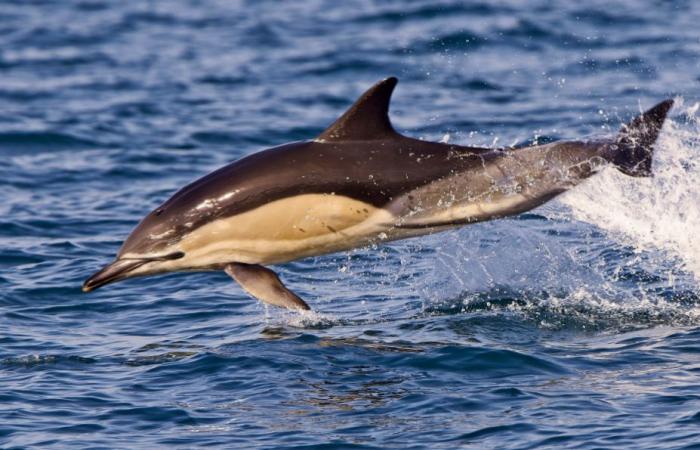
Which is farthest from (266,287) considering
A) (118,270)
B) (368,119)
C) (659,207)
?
(659,207)

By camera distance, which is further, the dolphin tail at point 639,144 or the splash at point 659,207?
the splash at point 659,207

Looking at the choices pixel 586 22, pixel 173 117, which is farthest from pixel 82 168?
pixel 586 22

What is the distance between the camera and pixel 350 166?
972 centimetres

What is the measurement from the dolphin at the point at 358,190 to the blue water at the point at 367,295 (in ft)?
2.33

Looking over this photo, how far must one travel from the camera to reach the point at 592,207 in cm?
1091

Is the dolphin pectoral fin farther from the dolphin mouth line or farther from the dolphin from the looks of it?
the dolphin mouth line

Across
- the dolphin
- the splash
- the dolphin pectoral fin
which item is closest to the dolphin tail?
the dolphin

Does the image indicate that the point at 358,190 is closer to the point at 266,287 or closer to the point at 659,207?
the point at 266,287

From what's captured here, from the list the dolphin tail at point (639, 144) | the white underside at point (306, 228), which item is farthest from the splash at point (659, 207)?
the white underside at point (306, 228)

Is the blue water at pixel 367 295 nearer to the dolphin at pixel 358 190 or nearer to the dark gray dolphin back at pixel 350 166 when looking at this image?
the dolphin at pixel 358 190

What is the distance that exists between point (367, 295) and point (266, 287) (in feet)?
6.67

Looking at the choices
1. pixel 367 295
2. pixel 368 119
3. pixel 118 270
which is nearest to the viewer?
pixel 368 119

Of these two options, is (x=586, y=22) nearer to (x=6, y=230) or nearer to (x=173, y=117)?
(x=173, y=117)

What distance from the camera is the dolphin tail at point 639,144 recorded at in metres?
9.83
